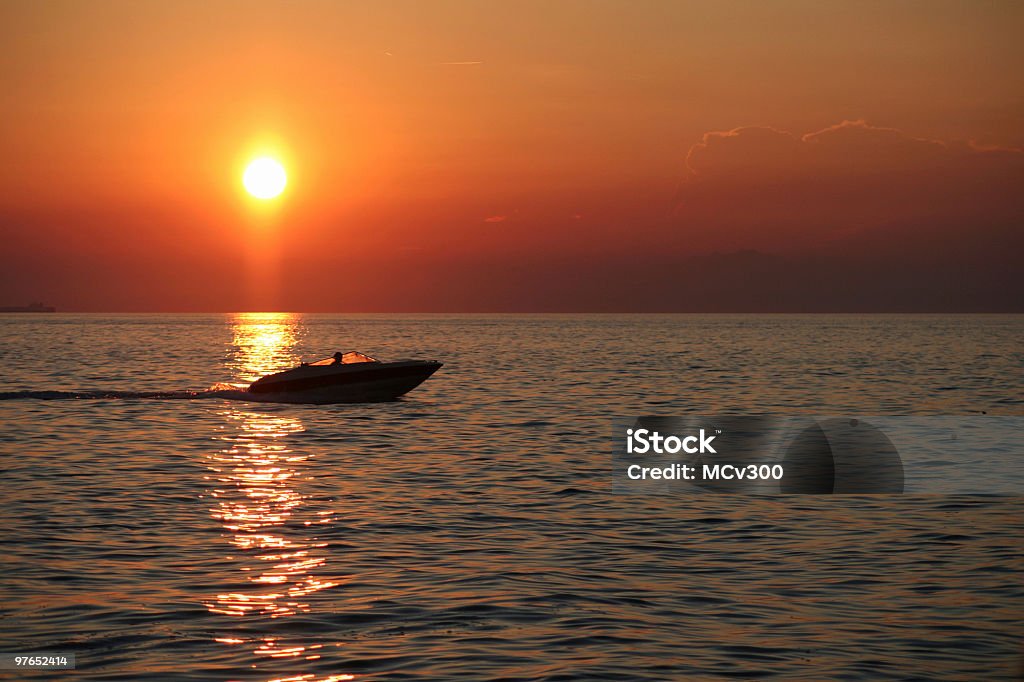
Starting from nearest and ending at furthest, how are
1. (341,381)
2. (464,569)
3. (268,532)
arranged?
(464,569) < (268,532) < (341,381)

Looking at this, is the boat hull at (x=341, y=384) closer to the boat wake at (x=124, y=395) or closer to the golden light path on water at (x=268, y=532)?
the boat wake at (x=124, y=395)

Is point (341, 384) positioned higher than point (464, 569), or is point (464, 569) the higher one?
point (341, 384)

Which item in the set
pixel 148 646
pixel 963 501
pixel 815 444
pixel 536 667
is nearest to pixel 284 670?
pixel 148 646

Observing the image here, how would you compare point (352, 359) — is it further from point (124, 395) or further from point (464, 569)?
point (464, 569)

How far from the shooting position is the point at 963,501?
27.9 metres

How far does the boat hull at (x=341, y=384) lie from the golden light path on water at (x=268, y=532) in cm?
1368

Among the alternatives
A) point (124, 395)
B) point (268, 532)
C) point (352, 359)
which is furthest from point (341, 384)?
point (268, 532)

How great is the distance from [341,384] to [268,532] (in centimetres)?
3658

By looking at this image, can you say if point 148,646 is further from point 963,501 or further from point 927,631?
point 963,501

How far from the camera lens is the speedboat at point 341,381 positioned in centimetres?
5978

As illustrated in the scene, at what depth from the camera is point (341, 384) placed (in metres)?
60.0

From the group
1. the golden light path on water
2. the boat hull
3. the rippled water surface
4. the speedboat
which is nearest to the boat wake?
the boat hull

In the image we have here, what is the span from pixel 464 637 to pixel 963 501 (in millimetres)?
16757

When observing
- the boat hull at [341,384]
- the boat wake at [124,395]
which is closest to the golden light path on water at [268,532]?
the boat hull at [341,384]
